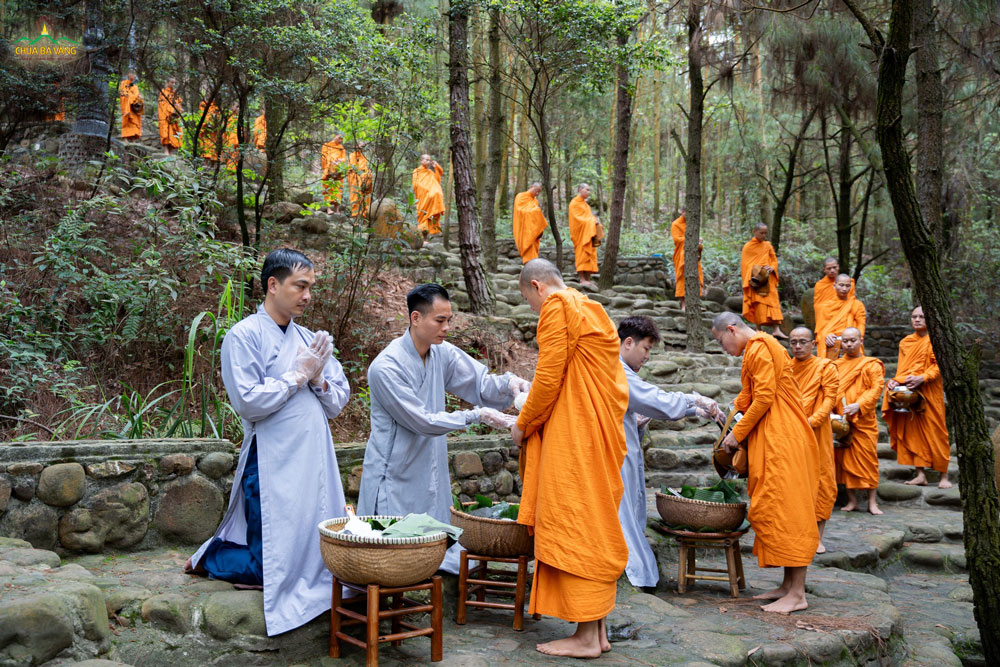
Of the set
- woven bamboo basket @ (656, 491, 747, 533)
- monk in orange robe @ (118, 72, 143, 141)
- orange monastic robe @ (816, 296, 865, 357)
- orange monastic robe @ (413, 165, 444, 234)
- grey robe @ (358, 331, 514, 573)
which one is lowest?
woven bamboo basket @ (656, 491, 747, 533)

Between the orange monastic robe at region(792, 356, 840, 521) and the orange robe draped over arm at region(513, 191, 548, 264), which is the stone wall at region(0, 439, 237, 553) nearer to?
the orange monastic robe at region(792, 356, 840, 521)

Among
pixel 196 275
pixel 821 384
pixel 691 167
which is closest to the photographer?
pixel 821 384

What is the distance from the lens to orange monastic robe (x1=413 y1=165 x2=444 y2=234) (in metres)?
13.8

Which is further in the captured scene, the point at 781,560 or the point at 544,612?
the point at 781,560

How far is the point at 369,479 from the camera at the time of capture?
12.3 feet

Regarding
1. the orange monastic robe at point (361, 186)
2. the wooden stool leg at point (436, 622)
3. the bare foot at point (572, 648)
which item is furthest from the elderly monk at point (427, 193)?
the wooden stool leg at point (436, 622)

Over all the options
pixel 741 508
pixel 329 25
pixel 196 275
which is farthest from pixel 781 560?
pixel 329 25

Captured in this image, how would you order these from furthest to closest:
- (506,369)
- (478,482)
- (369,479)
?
(506,369) < (478,482) < (369,479)

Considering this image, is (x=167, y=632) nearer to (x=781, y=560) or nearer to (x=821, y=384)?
(x=781, y=560)

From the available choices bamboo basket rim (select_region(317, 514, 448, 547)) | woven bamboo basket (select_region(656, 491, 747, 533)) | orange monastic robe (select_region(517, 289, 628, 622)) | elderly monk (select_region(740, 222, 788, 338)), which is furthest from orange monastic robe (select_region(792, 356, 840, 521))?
elderly monk (select_region(740, 222, 788, 338))

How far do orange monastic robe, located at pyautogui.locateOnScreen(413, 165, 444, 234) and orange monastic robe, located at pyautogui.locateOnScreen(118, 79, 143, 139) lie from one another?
185 inches

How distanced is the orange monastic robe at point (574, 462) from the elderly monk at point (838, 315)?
21.8ft

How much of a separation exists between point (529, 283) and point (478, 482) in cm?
217

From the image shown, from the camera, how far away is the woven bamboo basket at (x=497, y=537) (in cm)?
369
